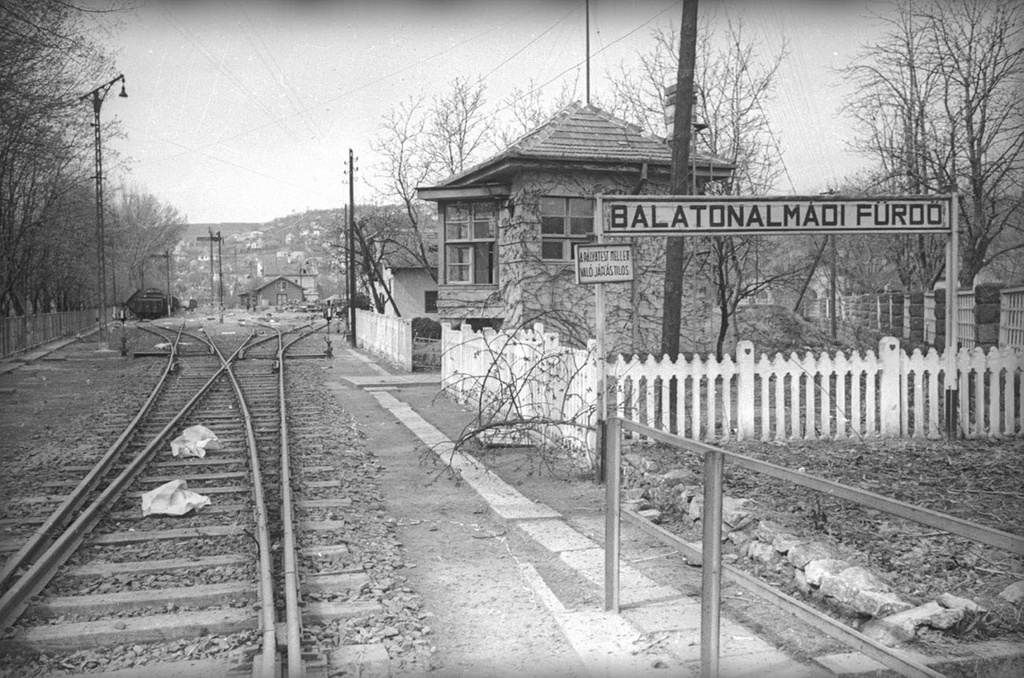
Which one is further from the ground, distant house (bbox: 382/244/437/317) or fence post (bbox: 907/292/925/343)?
distant house (bbox: 382/244/437/317)

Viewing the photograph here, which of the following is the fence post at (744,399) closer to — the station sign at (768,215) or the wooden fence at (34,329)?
the station sign at (768,215)

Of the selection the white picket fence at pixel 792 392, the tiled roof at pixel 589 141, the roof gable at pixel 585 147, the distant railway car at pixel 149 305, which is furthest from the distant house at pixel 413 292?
the white picket fence at pixel 792 392

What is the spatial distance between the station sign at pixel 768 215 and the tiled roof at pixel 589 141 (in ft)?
31.2

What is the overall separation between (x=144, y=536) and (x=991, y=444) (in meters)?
8.83

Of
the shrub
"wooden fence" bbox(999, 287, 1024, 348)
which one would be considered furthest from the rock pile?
the shrub

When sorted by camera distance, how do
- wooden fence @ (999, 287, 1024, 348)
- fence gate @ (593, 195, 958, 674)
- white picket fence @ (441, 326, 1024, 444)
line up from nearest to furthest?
fence gate @ (593, 195, 958, 674) < white picket fence @ (441, 326, 1024, 444) < wooden fence @ (999, 287, 1024, 348)

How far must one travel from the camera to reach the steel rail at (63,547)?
16.2 ft

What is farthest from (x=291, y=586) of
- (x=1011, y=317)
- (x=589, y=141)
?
(x=589, y=141)

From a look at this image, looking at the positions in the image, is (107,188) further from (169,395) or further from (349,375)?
(169,395)

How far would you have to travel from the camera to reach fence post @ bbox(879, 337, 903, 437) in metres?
10.1

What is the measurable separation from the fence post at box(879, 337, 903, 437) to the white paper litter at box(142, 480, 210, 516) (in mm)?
7570

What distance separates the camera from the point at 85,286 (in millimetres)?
55812

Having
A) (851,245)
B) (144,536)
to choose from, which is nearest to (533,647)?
A: (144,536)

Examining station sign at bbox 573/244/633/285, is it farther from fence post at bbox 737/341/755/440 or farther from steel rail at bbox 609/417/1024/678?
steel rail at bbox 609/417/1024/678
